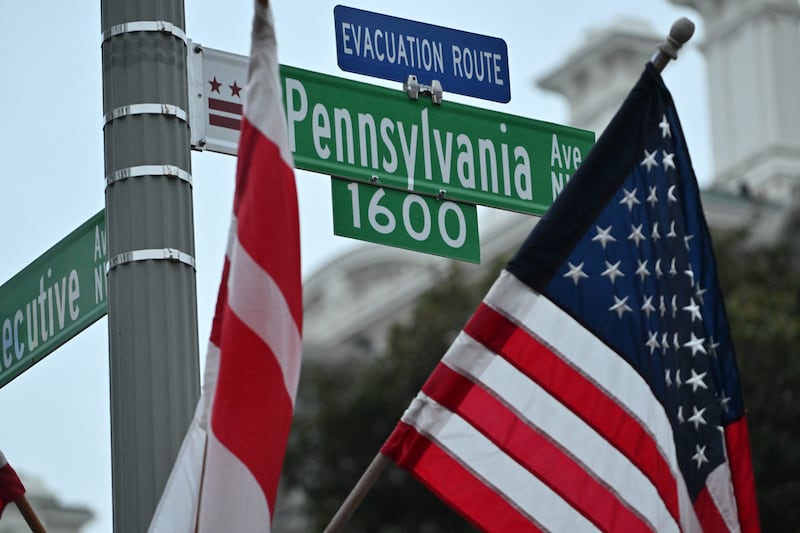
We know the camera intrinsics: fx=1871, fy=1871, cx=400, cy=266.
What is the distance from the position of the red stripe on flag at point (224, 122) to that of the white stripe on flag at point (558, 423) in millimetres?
1068

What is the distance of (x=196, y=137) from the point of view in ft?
20.7

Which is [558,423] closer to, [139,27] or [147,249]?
[147,249]

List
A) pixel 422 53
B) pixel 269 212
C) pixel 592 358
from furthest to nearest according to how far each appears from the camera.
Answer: pixel 422 53 → pixel 592 358 → pixel 269 212

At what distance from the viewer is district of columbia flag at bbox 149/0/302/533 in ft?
17.7

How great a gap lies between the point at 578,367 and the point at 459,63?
1546 mm

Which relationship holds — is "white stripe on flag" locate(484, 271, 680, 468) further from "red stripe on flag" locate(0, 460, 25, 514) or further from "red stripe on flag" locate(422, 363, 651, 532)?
"red stripe on flag" locate(0, 460, 25, 514)

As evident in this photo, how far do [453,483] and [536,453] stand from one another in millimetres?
314

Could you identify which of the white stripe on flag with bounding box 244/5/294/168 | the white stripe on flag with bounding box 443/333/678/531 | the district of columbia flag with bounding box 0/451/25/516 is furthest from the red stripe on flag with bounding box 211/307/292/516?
the district of columbia flag with bounding box 0/451/25/516

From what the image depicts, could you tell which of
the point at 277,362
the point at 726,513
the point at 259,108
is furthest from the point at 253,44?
the point at 726,513

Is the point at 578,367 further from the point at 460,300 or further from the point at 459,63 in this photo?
the point at 460,300

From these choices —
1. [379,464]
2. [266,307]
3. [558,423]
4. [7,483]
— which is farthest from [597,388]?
[7,483]

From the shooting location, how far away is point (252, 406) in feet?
17.9

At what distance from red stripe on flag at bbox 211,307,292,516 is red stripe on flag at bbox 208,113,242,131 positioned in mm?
993

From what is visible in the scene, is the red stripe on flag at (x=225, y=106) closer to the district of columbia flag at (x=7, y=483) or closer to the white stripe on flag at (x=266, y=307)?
the white stripe on flag at (x=266, y=307)
